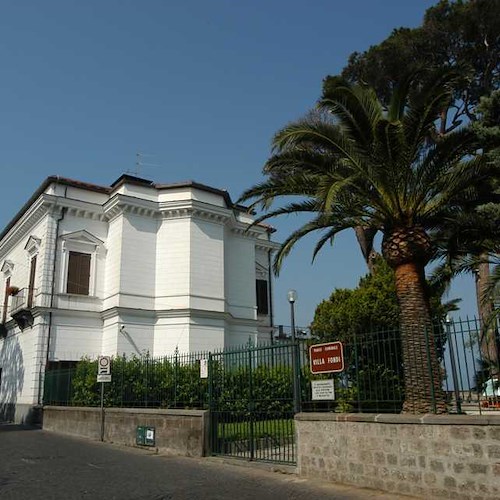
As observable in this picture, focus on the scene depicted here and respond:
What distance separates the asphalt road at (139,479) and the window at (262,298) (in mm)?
18164

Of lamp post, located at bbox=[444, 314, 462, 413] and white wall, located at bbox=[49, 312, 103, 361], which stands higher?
white wall, located at bbox=[49, 312, 103, 361]

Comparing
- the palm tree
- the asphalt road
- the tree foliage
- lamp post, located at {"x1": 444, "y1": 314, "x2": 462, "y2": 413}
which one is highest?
the tree foliage

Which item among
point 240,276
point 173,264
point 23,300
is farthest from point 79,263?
point 240,276

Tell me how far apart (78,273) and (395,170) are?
18.8 meters

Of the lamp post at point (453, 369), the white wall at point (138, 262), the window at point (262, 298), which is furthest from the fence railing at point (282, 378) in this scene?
the window at point (262, 298)

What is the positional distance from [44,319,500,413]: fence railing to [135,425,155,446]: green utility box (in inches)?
35.9

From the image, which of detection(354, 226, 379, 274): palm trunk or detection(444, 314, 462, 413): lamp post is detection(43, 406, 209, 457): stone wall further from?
detection(354, 226, 379, 274): palm trunk

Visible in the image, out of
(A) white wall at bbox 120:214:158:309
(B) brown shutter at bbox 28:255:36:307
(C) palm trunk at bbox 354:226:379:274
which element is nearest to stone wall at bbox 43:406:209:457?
(A) white wall at bbox 120:214:158:309

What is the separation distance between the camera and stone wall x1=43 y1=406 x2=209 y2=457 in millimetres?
12586

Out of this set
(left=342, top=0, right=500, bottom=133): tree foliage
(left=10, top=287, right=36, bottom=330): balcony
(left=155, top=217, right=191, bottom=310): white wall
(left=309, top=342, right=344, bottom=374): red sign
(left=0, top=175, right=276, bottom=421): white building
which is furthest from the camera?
(left=155, top=217, right=191, bottom=310): white wall

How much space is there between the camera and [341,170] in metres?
11.3

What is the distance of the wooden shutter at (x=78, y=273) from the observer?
2522 cm

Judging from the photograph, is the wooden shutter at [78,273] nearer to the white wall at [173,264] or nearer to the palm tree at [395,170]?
the white wall at [173,264]

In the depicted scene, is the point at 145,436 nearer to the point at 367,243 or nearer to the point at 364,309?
the point at 364,309
